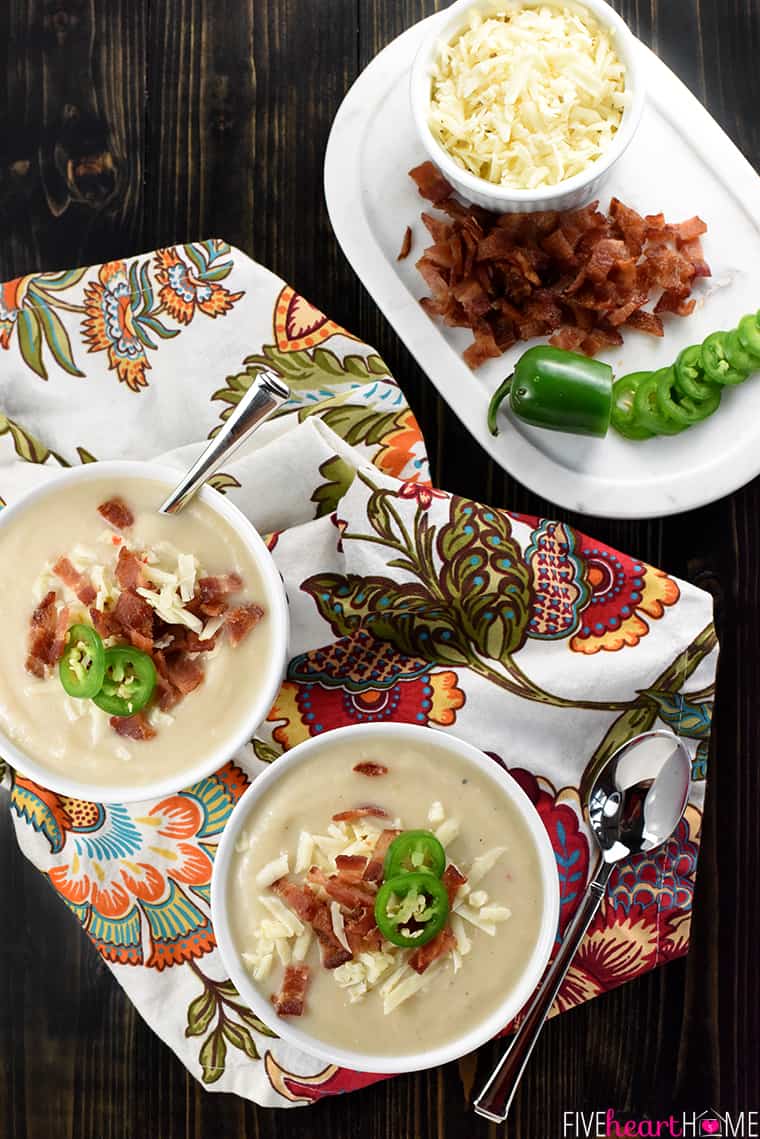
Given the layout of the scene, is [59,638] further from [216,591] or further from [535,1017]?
[535,1017]

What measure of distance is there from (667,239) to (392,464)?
2.80ft

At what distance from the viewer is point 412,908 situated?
1904mm

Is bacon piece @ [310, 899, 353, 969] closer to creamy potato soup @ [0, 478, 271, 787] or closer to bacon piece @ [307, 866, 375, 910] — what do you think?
bacon piece @ [307, 866, 375, 910]

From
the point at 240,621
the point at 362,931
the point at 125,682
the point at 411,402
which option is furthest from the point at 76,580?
the point at 411,402

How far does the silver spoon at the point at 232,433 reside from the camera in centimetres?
209

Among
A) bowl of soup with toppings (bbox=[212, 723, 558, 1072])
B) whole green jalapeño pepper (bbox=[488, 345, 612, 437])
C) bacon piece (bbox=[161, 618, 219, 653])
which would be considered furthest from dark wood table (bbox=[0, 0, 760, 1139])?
bacon piece (bbox=[161, 618, 219, 653])

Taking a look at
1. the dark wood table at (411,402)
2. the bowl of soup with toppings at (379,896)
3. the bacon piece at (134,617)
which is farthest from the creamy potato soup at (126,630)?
the dark wood table at (411,402)

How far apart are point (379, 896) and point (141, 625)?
2.26 ft

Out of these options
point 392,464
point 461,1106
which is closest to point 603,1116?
point 461,1106

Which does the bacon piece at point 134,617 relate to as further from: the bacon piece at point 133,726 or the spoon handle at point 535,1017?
the spoon handle at point 535,1017

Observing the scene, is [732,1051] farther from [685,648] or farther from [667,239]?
[667,239]

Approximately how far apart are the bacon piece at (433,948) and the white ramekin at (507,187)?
1.56 meters

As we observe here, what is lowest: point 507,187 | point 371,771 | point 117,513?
point 371,771

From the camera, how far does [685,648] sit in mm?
2406
